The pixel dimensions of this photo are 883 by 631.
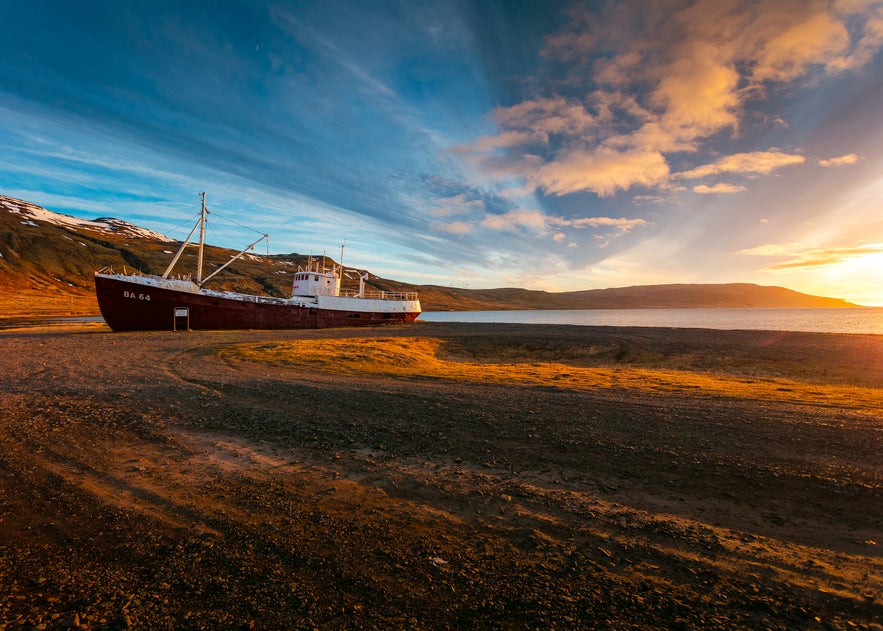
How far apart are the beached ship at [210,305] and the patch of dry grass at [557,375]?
20.3 m

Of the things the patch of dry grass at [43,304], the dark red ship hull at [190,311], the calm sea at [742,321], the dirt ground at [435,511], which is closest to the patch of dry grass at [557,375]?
the dirt ground at [435,511]

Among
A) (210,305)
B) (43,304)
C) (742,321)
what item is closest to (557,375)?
(210,305)

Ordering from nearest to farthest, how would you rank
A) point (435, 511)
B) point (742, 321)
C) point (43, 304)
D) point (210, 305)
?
point (435, 511)
point (210, 305)
point (742, 321)
point (43, 304)

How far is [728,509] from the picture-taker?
17.4 ft

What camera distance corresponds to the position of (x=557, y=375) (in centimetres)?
1766

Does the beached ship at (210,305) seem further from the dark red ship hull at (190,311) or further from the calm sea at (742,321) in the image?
the calm sea at (742,321)

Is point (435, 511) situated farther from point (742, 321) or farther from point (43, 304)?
point (43, 304)

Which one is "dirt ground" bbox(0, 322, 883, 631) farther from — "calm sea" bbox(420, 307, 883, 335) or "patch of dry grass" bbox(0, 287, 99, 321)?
"patch of dry grass" bbox(0, 287, 99, 321)

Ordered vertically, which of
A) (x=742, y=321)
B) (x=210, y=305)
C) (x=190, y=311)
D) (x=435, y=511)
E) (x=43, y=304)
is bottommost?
(x=43, y=304)

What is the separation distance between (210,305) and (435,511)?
43.1 m

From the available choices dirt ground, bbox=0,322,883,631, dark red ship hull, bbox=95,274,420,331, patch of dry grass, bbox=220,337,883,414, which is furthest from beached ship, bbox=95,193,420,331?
dirt ground, bbox=0,322,883,631

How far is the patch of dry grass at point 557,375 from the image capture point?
1301 cm

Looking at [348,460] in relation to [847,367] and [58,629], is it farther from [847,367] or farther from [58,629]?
[847,367]

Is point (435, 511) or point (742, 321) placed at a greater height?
point (742, 321)
